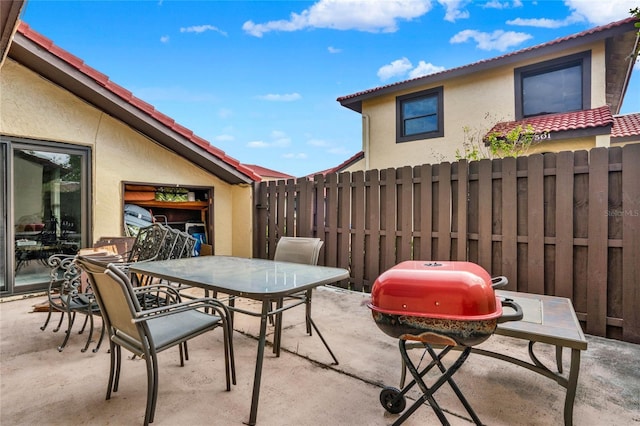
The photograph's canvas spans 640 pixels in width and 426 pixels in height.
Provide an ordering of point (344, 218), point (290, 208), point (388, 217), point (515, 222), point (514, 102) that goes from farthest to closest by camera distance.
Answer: point (514, 102) < point (290, 208) < point (344, 218) < point (388, 217) < point (515, 222)

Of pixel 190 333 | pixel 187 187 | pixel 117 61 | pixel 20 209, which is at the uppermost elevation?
pixel 117 61

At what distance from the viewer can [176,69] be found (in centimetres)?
985

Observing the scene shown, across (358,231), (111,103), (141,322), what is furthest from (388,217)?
(111,103)

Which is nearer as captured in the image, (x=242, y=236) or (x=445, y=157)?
(x=242, y=236)

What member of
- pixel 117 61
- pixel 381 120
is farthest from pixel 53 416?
pixel 117 61

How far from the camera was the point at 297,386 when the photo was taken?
2.22 metres

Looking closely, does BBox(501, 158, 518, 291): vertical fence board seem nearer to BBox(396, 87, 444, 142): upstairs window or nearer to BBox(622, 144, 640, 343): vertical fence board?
BBox(622, 144, 640, 343): vertical fence board

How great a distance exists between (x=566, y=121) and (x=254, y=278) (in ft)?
22.7

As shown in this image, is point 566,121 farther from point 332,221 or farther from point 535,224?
point 332,221

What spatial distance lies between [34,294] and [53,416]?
3419 mm

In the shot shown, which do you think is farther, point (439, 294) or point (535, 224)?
point (535, 224)

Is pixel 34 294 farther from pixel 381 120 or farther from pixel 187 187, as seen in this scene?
pixel 381 120

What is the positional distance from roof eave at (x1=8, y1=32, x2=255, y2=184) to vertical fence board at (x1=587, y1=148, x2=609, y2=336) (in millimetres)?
4943

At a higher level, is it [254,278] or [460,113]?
[460,113]
